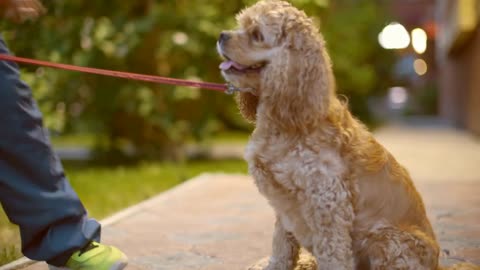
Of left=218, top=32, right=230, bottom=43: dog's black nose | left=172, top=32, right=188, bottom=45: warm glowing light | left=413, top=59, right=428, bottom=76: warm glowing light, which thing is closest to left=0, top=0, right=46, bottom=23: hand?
left=218, top=32, right=230, bottom=43: dog's black nose

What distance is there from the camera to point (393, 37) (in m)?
32.6

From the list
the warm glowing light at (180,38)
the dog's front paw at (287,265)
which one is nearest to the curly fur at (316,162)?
the dog's front paw at (287,265)

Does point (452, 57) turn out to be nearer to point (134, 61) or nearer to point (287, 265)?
point (134, 61)

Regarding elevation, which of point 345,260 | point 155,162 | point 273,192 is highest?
point 273,192

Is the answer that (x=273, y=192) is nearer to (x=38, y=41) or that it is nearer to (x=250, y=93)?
(x=250, y=93)

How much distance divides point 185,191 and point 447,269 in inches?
163

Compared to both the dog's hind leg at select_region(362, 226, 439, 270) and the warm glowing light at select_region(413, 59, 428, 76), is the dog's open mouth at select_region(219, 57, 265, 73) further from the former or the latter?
the warm glowing light at select_region(413, 59, 428, 76)

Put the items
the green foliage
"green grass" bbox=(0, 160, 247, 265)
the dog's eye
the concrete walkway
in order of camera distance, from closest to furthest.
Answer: the dog's eye → the concrete walkway → "green grass" bbox=(0, 160, 247, 265) → the green foliage

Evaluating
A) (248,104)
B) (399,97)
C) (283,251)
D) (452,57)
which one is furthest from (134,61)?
(399,97)

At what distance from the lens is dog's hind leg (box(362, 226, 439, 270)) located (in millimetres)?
3373

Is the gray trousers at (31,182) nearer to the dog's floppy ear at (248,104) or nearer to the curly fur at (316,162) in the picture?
the curly fur at (316,162)

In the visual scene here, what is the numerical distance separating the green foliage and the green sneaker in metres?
6.64

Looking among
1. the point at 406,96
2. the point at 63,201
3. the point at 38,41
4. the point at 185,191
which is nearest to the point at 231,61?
the point at 63,201

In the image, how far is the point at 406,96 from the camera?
4650cm
